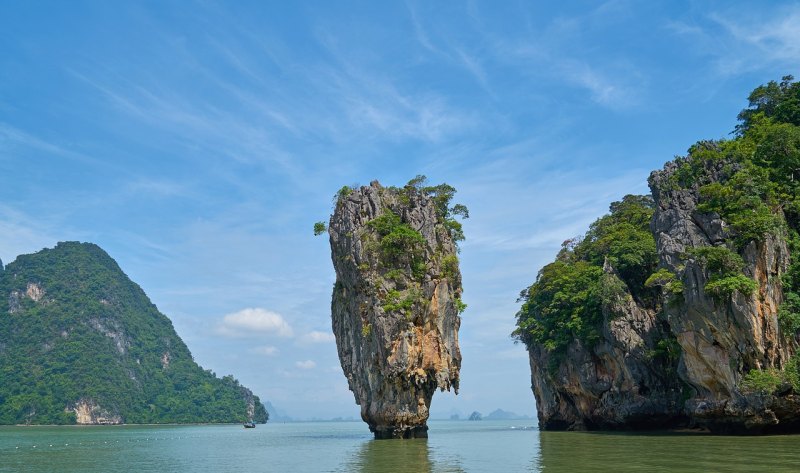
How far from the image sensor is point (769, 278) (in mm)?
27375

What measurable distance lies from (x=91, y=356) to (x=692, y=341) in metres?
114

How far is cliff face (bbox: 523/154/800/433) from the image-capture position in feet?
87.9

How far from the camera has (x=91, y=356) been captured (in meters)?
116

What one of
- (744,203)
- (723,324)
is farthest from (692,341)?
(744,203)

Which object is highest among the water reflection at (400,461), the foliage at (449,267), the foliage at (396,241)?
the foliage at (396,241)

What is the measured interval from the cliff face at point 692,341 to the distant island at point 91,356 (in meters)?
90.3

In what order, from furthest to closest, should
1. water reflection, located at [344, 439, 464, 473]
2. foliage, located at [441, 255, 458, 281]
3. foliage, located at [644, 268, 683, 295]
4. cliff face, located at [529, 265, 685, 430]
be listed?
foliage, located at [441, 255, 458, 281], cliff face, located at [529, 265, 685, 430], foliage, located at [644, 268, 683, 295], water reflection, located at [344, 439, 464, 473]

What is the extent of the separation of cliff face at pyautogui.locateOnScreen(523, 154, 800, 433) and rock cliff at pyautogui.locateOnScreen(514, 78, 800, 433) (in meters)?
0.06

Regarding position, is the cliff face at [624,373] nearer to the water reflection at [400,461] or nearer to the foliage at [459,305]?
the foliage at [459,305]

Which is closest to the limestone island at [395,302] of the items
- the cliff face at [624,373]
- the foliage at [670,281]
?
the cliff face at [624,373]

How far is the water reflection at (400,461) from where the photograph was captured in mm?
20484

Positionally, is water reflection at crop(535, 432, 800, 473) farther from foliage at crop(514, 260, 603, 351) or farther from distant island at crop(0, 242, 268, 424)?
distant island at crop(0, 242, 268, 424)

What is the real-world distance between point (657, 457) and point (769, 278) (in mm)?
11683

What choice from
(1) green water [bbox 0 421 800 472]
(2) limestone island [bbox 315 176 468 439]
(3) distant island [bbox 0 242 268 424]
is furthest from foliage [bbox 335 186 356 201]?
(3) distant island [bbox 0 242 268 424]
